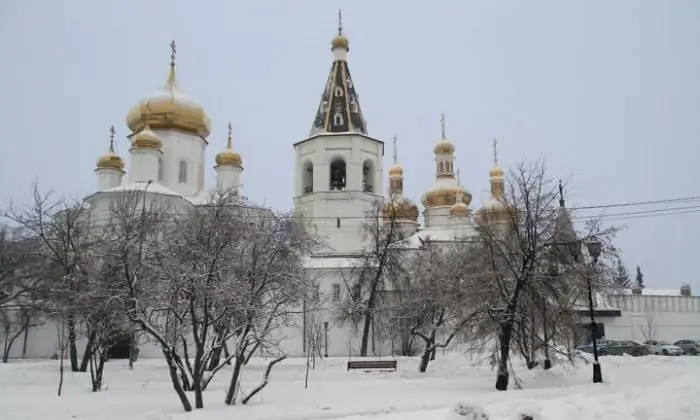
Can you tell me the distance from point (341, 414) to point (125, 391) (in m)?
6.87

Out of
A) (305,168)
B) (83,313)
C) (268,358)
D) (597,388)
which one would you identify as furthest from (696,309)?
(83,313)

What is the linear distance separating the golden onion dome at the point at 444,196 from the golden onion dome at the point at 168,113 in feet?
57.2

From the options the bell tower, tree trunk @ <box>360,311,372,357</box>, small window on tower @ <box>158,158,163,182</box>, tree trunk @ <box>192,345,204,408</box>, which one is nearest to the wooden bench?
tree trunk @ <box>360,311,372,357</box>

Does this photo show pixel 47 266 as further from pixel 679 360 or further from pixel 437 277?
pixel 679 360

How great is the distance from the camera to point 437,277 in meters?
25.4

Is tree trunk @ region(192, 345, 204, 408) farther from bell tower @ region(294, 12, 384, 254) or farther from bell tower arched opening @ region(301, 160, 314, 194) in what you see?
bell tower arched opening @ region(301, 160, 314, 194)

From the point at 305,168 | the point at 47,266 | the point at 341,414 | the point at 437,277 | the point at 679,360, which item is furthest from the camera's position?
the point at 305,168

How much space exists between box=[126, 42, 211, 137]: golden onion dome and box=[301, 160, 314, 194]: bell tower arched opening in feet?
21.5

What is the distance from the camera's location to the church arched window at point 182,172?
3938 cm

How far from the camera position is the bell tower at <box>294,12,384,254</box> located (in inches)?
1476

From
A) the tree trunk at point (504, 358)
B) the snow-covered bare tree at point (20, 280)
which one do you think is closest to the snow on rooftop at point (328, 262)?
the snow-covered bare tree at point (20, 280)

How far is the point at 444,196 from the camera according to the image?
48031 mm

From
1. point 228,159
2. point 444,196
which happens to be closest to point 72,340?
point 228,159

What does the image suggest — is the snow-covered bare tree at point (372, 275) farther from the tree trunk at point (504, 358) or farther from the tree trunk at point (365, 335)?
the tree trunk at point (504, 358)
